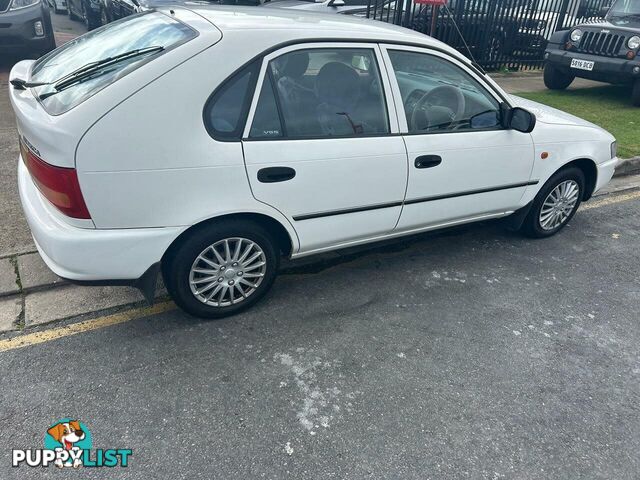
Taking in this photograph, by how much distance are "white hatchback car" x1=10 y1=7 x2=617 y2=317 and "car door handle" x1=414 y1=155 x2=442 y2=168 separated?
0.5 inches

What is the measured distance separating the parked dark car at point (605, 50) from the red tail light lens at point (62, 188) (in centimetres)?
916

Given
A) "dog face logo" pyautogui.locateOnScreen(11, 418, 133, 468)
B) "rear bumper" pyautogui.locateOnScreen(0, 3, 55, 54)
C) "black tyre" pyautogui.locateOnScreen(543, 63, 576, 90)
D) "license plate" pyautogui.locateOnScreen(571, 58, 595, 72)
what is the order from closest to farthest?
1. "dog face logo" pyautogui.locateOnScreen(11, 418, 133, 468)
2. "rear bumper" pyautogui.locateOnScreen(0, 3, 55, 54)
3. "license plate" pyautogui.locateOnScreen(571, 58, 595, 72)
4. "black tyre" pyautogui.locateOnScreen(543, 63, 576, 90)

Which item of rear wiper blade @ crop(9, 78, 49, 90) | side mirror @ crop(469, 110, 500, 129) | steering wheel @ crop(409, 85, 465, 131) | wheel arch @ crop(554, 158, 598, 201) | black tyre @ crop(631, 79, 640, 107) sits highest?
rear wiper blade @ crop(9, 78, 49, 90)

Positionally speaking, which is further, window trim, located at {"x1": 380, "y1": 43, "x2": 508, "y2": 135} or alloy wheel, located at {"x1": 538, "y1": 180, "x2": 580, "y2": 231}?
alloy wheel, located at {"x1": 538, "y1": 180, "x2": 580, "y2": 231}

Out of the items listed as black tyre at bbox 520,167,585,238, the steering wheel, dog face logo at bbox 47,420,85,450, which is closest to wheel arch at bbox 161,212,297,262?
dog face logo at bbox 47,420,85,450

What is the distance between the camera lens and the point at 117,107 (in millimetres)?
2479

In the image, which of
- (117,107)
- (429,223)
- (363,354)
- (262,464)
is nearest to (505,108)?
(429,223)

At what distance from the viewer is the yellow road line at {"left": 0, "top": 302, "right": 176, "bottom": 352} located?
2.88 meters

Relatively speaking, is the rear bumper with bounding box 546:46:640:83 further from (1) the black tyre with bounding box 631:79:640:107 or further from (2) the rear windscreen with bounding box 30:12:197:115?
(2) the rear windscreen with bounding box 30:12:197:115

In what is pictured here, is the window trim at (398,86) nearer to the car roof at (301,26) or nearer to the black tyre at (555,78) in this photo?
the car roof at (301,26)

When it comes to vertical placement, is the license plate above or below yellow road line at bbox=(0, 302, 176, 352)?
above

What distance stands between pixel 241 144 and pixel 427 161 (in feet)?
4.26

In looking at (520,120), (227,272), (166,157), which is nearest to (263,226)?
(227,272)

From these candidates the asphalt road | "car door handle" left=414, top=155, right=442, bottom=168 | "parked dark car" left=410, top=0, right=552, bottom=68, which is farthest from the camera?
"parked dark car" left=410, top=0, right=552, bottom=68
